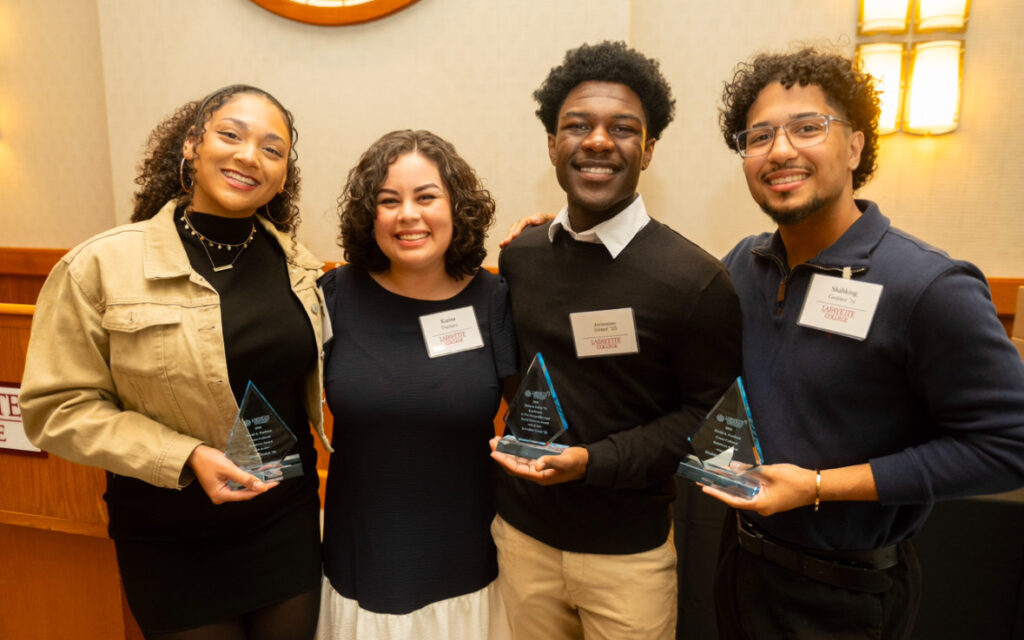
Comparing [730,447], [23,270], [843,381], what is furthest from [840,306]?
[23,270]

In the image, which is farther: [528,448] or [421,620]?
[421,620]

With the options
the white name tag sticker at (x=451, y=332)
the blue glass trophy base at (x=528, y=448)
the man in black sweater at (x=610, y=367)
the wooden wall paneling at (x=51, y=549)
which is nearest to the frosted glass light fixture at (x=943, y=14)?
the man in black sweater at (x=610, y=367)

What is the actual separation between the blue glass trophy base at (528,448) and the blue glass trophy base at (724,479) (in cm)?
28

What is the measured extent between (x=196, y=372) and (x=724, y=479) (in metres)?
1.18

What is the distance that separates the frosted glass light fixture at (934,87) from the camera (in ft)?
10.3

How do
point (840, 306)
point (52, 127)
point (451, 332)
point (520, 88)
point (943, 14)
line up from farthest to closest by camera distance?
point (52, 127), point (520, 88), point (943, 14), point (451, 332), point (840, 306)

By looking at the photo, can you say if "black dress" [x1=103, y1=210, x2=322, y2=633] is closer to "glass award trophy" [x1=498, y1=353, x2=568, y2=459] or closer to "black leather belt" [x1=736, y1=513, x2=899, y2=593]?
"glass award trophy" [x1=498, y1=353, x2=568, y2=459]

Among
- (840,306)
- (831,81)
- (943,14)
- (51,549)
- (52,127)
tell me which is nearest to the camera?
(840,306)

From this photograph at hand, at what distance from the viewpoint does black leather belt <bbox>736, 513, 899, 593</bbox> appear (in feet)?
4.19

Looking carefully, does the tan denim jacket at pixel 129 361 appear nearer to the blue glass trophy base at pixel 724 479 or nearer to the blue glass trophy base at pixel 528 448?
the blue glass trophy base at pixel 528 448

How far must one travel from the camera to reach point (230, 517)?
1428 mm

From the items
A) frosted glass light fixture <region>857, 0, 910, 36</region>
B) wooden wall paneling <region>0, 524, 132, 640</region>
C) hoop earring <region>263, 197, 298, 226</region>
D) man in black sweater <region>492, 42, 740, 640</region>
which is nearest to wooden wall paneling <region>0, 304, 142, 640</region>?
wooden wall paneling <region>0, 524, 132, 640</region>

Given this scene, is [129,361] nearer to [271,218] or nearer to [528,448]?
[271,218]

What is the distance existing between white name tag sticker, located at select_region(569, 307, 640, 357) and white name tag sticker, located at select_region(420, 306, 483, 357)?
27 cm
